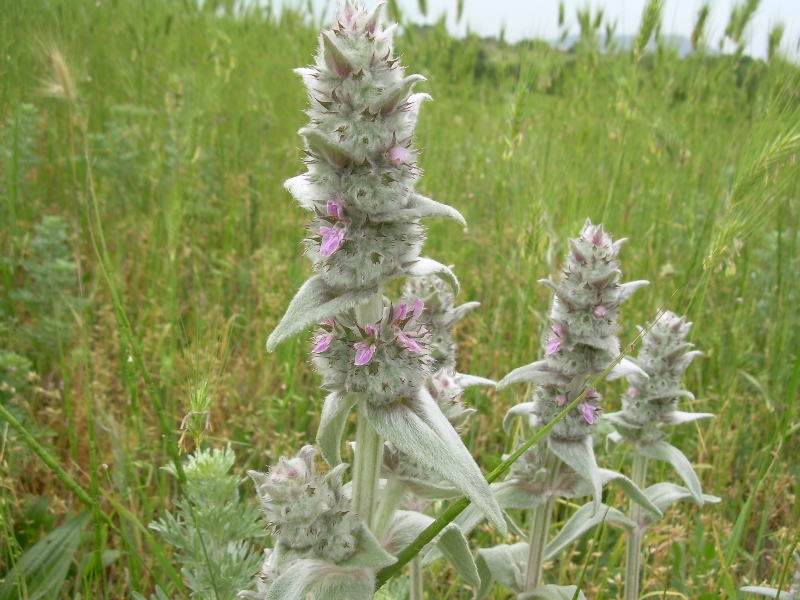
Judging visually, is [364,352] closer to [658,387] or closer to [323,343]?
[323,343]

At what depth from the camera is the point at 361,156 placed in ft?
5.28

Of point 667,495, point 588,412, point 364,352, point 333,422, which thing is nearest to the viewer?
point 364,352

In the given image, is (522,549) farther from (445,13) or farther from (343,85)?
(445,13)

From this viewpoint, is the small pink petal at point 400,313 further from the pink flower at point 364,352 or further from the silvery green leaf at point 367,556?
the silvery green leaf at point 367,556

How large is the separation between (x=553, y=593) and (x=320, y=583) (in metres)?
0.96

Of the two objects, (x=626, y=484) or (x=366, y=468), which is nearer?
(x=366, y=468)

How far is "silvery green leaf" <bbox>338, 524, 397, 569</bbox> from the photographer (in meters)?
1.72

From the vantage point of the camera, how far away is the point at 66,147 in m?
5.73

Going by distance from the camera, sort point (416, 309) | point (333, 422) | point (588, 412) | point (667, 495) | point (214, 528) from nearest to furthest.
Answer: point (416, 309)
point (333, 422)
point (214, 528)
point (588, 412)
point (667, 495)

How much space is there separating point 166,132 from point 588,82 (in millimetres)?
4141

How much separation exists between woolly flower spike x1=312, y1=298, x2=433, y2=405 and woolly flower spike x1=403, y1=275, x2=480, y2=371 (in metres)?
0.76

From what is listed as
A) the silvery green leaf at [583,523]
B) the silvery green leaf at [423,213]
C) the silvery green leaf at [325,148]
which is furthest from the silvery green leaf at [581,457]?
the silvery green leaf at [325,148]

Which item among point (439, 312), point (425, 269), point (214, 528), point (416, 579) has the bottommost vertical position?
point (416, 579)

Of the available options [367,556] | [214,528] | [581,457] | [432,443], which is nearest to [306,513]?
[367,556]
